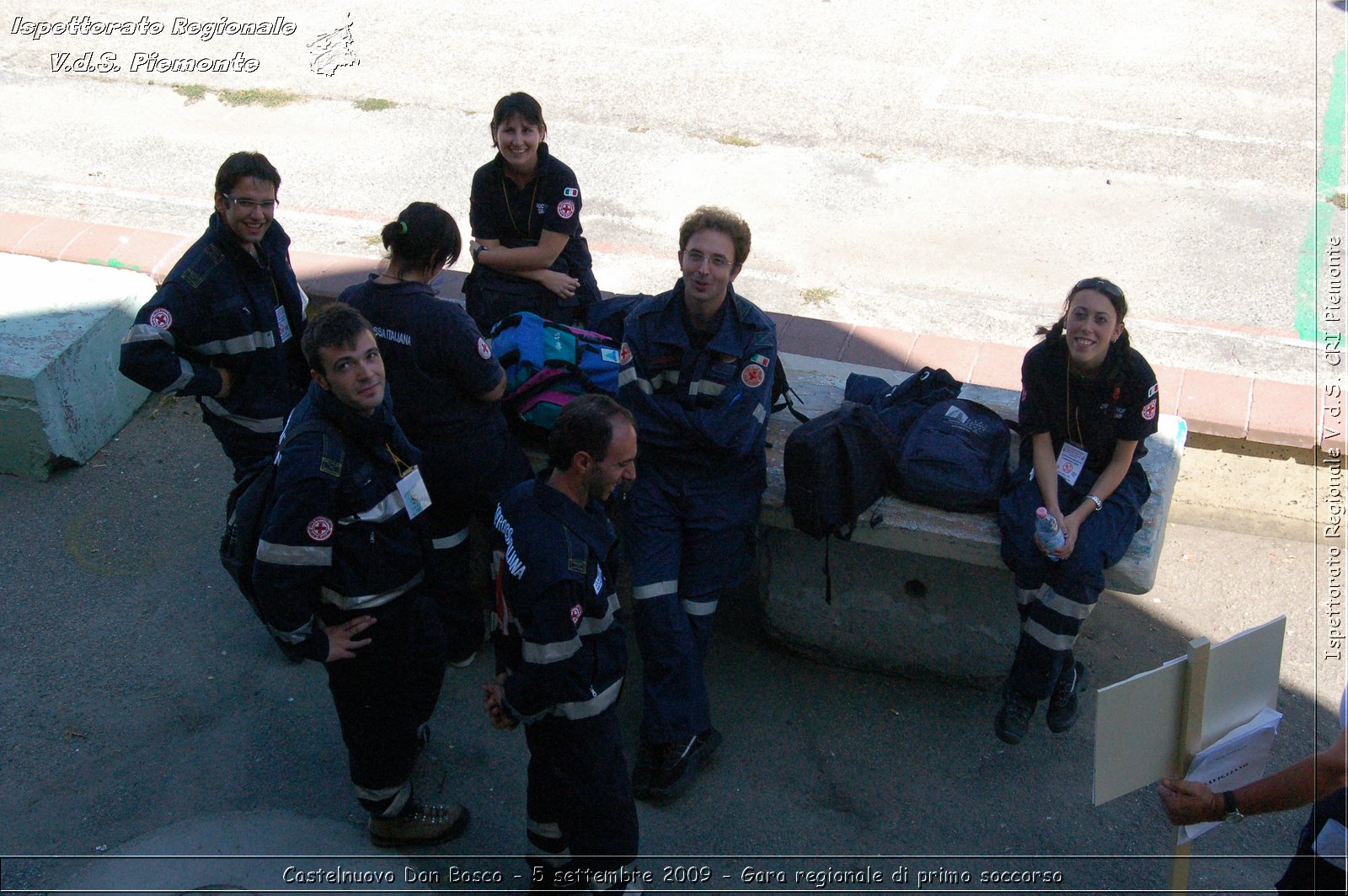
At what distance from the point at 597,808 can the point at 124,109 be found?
846cm

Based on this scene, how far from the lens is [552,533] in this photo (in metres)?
2.98

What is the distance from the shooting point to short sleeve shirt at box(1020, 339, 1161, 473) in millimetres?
3900

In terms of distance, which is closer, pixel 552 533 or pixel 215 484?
pixel 552 533

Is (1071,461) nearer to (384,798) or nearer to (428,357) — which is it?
(428,357)

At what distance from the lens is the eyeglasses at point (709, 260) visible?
156 inches

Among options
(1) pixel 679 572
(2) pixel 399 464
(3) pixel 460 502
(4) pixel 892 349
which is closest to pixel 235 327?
(3) pixel 460 502

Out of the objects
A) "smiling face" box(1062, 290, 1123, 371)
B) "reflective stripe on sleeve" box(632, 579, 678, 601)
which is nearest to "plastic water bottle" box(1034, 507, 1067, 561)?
"smiling face" box(1062, 290, 1123, 371)

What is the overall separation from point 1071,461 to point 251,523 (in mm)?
2678

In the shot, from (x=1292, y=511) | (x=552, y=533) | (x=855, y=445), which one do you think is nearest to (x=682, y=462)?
(x=855, y=445)

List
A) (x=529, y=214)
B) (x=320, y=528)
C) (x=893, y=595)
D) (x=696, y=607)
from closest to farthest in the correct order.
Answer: (x=320, y=528) < (x=696, y=607) < (x=893, y=595) < (x=529, y=214)

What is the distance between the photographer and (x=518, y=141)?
4.65 m

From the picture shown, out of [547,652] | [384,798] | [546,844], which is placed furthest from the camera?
[384,798]

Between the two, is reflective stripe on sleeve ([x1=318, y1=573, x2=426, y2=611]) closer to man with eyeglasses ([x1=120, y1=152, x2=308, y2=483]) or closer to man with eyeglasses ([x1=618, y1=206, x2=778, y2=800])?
man with eyeglasses ([x1=618, y1=206, x2=778, y2=800])

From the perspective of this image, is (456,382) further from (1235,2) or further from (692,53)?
(1235,2)
